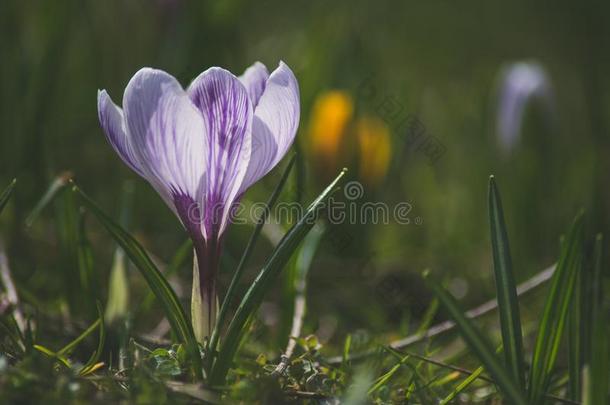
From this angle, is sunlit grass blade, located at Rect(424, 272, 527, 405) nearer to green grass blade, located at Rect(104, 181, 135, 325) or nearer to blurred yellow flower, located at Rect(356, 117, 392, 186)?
green grass blade, located at Rect(104, 181, 135, 325)

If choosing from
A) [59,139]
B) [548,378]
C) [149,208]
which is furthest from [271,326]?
[59,139]

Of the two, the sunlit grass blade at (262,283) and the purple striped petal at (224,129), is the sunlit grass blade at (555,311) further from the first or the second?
the purple striped petal at (224,129)

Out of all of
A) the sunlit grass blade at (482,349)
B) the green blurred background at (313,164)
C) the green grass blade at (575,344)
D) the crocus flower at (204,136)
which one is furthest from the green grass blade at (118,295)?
the green grass blade at (575,344)

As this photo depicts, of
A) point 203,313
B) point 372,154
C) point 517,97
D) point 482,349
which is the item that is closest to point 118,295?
point 203,313

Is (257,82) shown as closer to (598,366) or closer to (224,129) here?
(224,129)

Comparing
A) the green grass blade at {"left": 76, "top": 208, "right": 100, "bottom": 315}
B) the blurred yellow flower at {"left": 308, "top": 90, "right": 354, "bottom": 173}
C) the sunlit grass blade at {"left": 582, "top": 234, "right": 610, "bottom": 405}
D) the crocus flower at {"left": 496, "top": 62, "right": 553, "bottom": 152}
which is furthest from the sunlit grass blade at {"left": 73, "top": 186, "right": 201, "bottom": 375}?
the crocus flower at {"left": 496, "top": 62, "right": 553, "bottom": 152}
